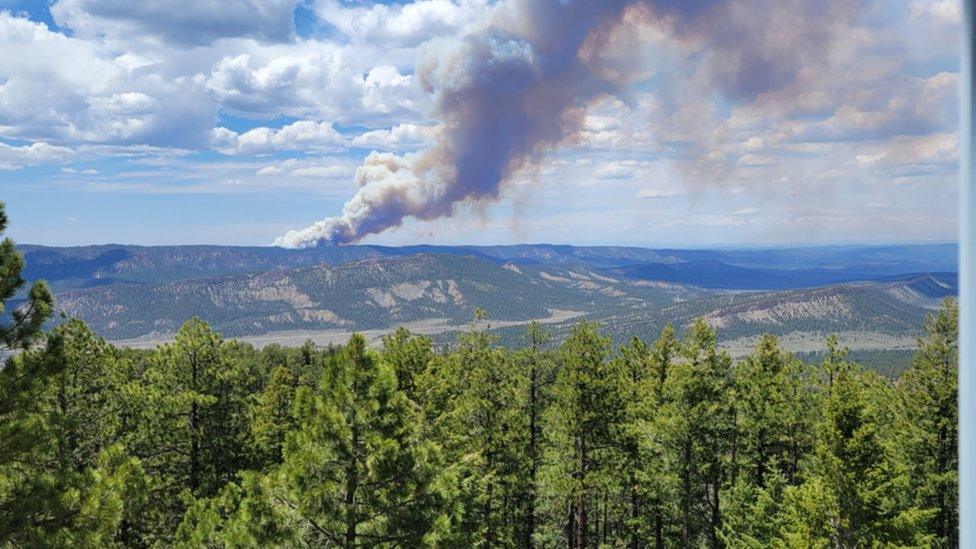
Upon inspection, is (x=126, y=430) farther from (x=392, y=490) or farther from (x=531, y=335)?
(x=531, y=335)

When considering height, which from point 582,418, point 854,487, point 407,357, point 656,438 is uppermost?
point 407,357

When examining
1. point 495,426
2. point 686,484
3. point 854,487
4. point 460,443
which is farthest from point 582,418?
point 854,487

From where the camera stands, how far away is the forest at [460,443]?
38.2 feet

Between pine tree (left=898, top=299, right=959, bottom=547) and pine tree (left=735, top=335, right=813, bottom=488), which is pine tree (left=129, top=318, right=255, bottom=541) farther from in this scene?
pine tree (left=898, top=299, right=959, bottom=547)

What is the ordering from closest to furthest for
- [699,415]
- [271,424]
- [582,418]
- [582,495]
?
[699,415], [582,418], [582,495], [271,424]

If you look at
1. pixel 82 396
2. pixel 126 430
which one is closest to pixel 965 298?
pixel 82 396

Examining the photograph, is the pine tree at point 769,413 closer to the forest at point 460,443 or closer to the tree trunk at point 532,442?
the forest at point 460,443

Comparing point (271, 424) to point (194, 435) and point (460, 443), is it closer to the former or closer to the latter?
point (194, 435)

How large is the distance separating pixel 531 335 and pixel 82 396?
1641cm

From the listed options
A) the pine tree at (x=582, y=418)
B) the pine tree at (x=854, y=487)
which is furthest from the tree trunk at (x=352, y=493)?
the pine tree at (x=582, y=418)

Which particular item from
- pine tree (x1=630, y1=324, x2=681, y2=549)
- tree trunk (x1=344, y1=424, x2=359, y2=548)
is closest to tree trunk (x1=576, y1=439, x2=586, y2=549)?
pine tree (x1=630, y1=324, x2=681, y2=549)

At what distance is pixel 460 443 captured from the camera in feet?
82.9

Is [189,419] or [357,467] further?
[189,419]

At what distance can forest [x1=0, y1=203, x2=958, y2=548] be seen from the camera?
11.6 meters
